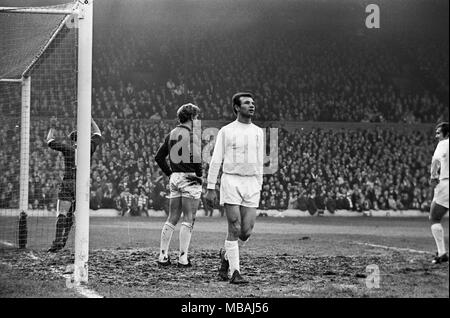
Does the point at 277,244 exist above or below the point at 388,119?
below

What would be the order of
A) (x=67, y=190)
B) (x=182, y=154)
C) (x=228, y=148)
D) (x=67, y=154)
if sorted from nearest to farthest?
1. (x=228, y=148)
2. (x=182, y=154)
3. (x=67, y=154)
4. (x=67, y=190)

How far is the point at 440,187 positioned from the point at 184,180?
3441 millimetres

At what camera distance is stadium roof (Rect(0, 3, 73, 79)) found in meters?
8.45

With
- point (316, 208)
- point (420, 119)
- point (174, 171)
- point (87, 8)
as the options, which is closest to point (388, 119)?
point (420, 119)

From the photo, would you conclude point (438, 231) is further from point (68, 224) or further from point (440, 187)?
point (68, 224)

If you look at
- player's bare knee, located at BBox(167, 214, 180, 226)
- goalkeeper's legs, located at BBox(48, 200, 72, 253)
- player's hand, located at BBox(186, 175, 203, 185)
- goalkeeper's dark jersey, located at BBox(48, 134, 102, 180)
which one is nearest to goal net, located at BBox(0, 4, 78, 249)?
goalkeeper's dark jersey, located at BBox(48, 134, 102, 180)

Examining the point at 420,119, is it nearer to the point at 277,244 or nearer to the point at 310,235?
the point at 310,235

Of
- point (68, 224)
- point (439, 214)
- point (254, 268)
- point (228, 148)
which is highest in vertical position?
point (228, 148)

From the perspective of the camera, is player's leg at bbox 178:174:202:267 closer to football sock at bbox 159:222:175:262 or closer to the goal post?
football sock at bbox 159:222:175:262

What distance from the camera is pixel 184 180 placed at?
304 inches

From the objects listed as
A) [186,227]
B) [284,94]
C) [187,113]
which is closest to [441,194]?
[186,227]

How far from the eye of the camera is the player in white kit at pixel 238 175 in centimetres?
642

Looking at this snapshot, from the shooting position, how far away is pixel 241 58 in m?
24.6
